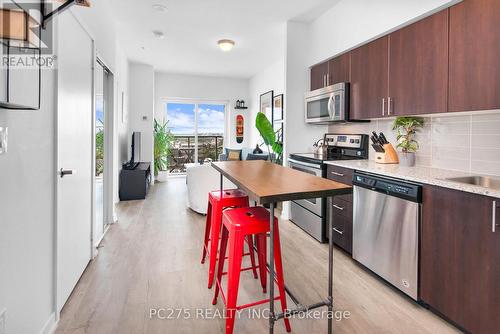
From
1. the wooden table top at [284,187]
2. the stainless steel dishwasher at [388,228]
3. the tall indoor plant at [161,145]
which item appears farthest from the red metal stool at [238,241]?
the tall indoor plant at [161,145]

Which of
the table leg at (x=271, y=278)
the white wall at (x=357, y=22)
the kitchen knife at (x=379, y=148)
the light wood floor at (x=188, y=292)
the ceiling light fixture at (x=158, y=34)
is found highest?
the ceiling light fixture at (x=158, y=34)

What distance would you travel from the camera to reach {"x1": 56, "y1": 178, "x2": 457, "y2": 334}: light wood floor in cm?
180

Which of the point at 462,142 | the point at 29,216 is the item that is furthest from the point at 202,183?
the point at 462,142

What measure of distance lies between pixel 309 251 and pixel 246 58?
14.0ft

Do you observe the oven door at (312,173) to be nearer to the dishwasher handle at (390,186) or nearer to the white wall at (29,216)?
the dishwasher handle at (390,186)

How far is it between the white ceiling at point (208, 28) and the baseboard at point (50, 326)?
3.28 meters

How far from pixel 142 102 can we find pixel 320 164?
4.92m

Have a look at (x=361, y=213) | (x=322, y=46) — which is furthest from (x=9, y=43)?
(x=322, y=46)

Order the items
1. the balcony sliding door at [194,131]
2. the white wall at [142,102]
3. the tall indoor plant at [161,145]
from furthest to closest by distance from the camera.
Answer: the balcony sliding door at [194,131]
the tall indoor plant at [161,145]
the white wall at [142,102]

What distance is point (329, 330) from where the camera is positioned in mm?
1693

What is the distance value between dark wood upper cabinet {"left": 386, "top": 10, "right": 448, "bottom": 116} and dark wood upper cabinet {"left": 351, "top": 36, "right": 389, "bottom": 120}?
3.4 inches

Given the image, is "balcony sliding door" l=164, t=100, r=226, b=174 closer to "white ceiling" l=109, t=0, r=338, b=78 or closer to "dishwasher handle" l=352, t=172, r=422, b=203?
"white ceiling" l=109, t=0, r=338, b=78

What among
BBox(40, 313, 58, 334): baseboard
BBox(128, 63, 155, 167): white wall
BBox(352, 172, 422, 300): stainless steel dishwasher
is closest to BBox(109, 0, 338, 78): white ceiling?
BBox(128, 63, 155, 167): white wall

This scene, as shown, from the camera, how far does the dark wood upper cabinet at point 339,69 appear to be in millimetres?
3223
